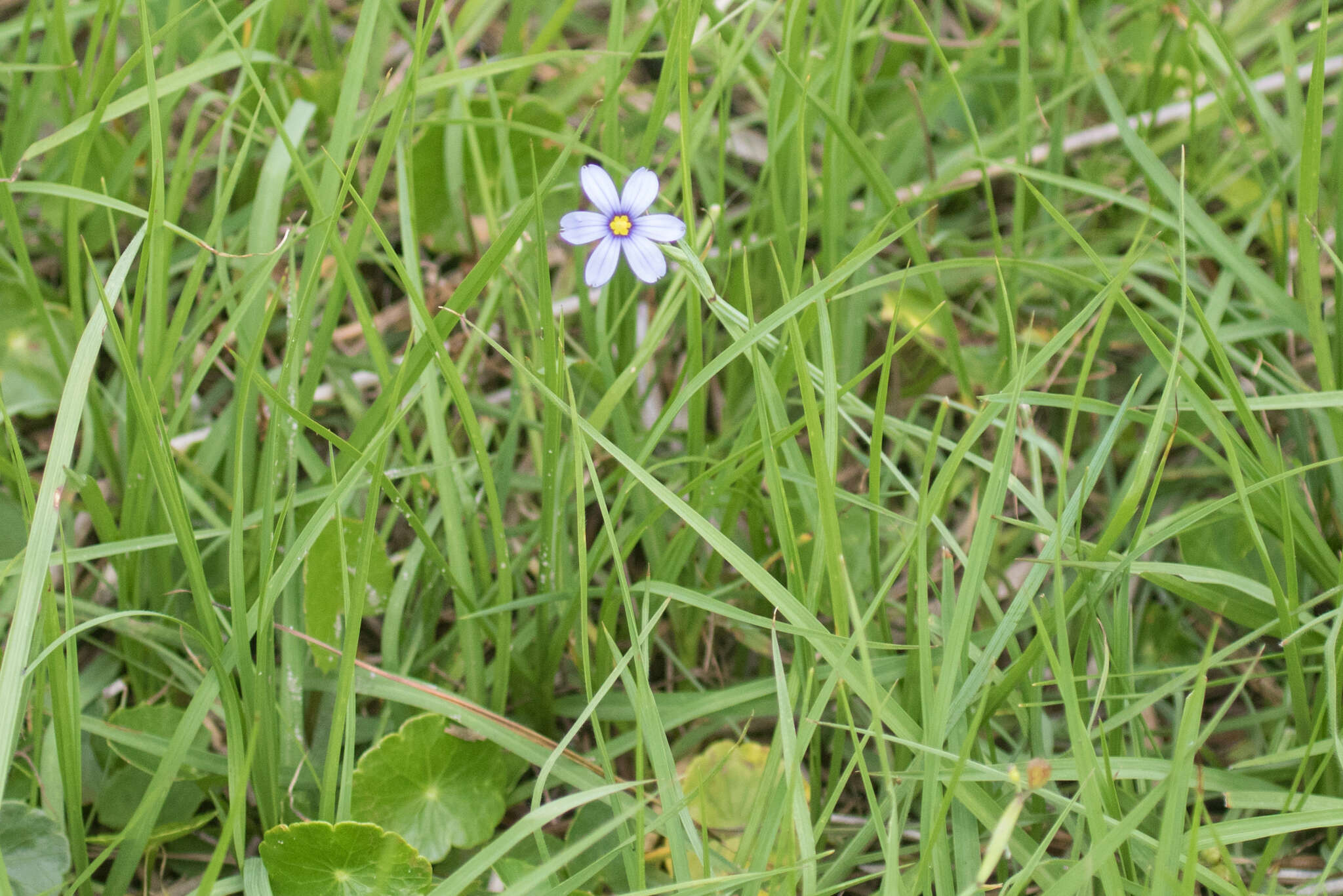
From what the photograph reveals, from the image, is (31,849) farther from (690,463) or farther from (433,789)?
(690,463)

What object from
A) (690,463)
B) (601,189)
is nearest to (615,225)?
(601,189)

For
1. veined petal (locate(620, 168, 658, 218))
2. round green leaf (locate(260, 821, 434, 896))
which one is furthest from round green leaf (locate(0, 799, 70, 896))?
veined petal (locate(620, 168, 658, 218))

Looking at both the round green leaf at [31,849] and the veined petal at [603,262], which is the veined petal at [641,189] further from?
the round green leaf at [31,849]

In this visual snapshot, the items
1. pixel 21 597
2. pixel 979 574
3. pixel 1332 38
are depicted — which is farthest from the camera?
pixel 1332 38

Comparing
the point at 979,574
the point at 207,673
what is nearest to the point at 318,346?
the point at 207,673

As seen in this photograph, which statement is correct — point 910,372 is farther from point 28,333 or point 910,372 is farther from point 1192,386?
point 28,333

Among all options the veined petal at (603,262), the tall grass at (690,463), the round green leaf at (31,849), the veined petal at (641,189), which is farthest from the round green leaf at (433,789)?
the veined petal at (641,189)
